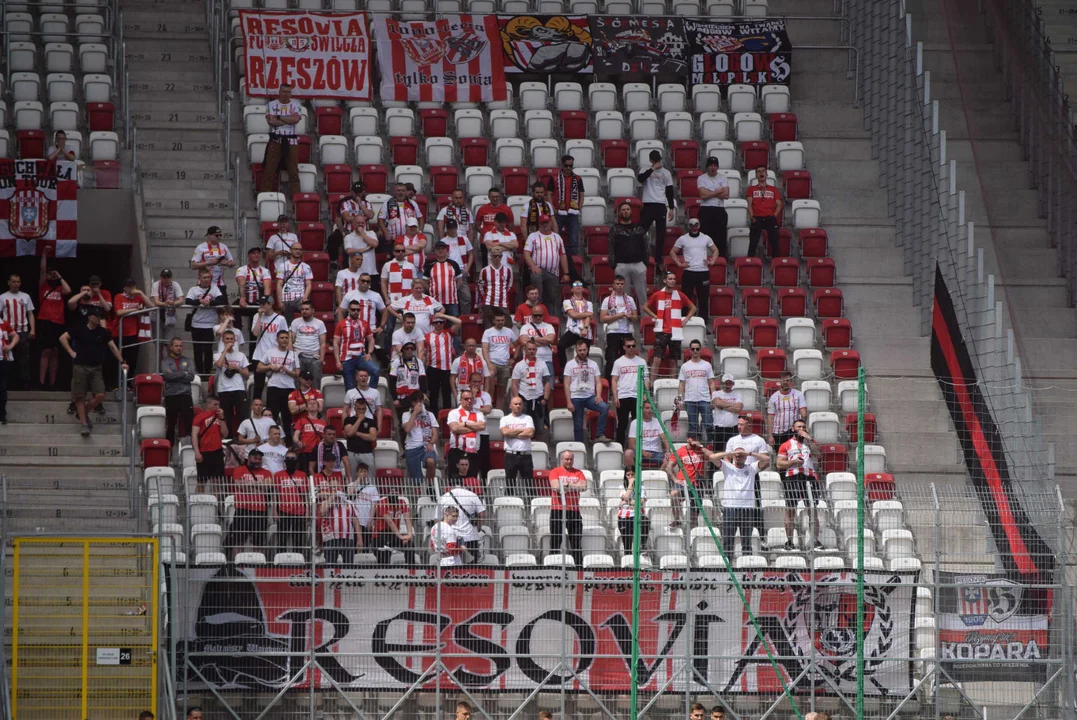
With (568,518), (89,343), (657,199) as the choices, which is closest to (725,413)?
(568,518)

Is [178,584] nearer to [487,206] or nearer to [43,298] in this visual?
[43,298]

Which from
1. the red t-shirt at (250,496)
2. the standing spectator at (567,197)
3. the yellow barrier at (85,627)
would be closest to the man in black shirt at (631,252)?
the standing spectator at (567,197)

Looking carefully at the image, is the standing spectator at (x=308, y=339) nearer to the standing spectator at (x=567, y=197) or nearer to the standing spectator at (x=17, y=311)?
the standing spectator at (x=17, y=311)

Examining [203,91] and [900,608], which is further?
[203,91]

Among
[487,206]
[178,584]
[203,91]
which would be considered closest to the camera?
[178,584]

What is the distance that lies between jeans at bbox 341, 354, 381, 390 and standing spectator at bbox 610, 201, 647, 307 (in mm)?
3874

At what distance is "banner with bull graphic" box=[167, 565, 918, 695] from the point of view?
1852 cm

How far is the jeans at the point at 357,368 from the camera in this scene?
843 inches

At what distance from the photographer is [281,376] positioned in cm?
2123

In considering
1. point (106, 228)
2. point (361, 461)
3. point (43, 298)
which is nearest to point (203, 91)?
point (106, 228)

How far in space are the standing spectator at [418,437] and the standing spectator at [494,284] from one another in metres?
2.56

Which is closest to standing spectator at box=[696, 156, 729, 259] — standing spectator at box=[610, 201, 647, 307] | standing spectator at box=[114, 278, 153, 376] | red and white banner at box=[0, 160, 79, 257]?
standing spectator at box=[610, 201, 647, 307]

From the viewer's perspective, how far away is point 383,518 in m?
18.3

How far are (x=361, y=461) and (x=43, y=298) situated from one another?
5.43m
